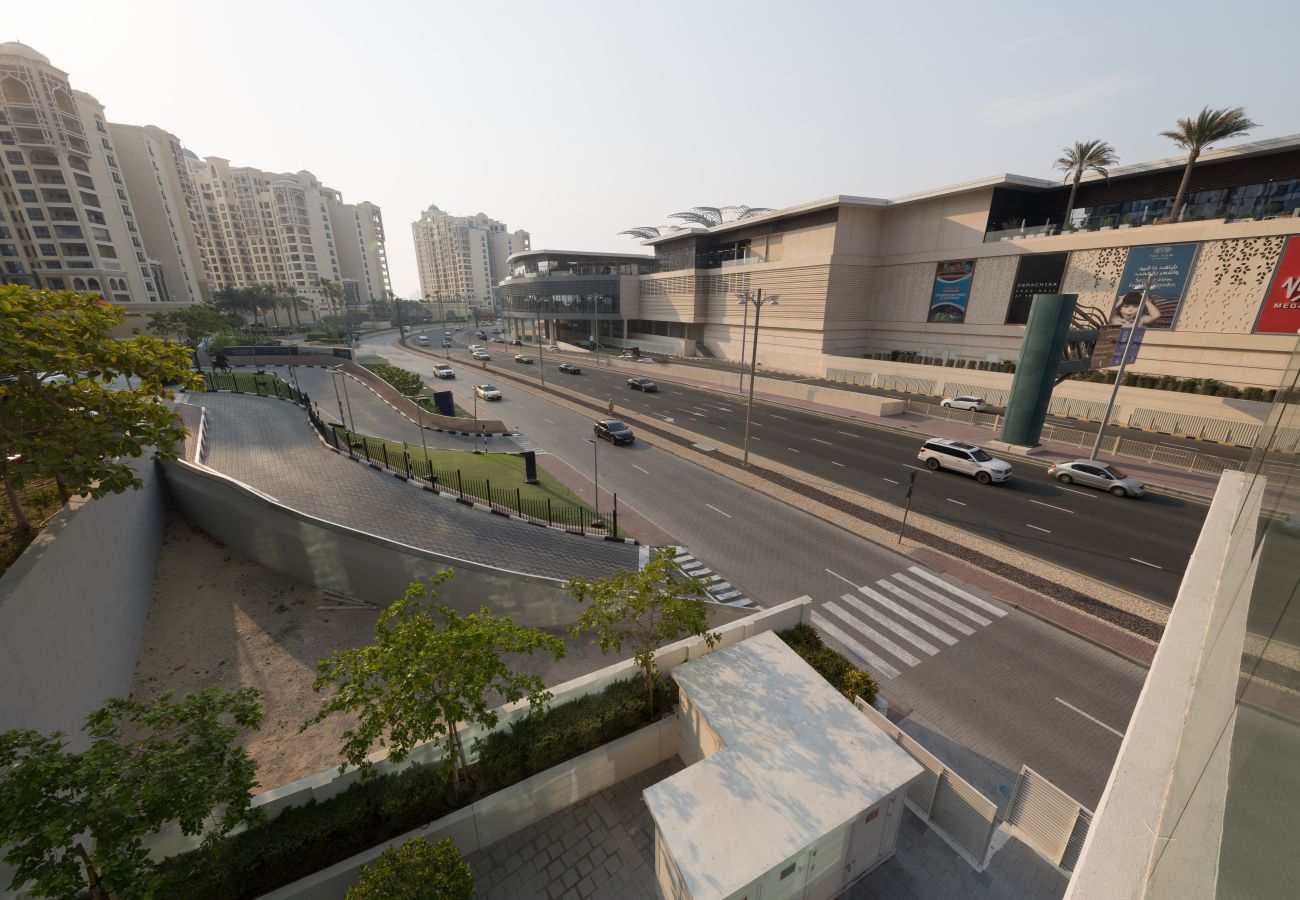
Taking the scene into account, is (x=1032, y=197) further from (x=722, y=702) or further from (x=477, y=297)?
(x=477, y=297)

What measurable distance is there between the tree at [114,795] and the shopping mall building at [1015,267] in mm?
41699

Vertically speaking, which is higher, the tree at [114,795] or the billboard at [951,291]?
the billboard at [951,291]

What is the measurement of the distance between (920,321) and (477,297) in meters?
178

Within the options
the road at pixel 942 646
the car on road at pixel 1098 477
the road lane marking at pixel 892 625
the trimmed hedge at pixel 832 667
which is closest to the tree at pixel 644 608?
the trimmed hedge at pixel 832 667

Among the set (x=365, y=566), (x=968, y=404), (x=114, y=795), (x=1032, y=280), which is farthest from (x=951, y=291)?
(x=114, y=795)

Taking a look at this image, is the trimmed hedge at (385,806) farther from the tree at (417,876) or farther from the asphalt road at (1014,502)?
the asphalt road at (1014,502)

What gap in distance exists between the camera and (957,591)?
15.6m

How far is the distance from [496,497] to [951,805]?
16769mm

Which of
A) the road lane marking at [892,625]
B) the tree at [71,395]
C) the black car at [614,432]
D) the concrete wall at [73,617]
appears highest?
the tree at [71,395]

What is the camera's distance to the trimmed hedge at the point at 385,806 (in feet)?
21.6

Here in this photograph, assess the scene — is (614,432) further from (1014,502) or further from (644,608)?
(644,608)

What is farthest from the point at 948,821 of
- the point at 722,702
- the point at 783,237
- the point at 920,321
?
the point at 783,237

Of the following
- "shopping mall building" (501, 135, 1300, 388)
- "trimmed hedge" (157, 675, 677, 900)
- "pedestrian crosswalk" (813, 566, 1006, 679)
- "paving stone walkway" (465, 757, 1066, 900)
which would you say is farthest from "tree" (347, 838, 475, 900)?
"shopping mall building" (501, 135, 1300, 388)

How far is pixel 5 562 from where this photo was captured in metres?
8.45
